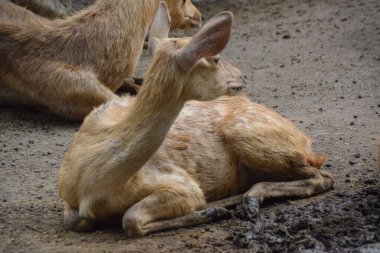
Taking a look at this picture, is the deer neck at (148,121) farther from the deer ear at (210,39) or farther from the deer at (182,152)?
the deer ear at (210,39)

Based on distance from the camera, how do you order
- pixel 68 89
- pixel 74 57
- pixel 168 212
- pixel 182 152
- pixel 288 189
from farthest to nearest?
pixel 74 57, pixel 68 89, pixel 288 189, pixel 182 152, pixel 168 212

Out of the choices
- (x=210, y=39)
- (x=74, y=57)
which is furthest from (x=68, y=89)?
(x=210, y=39)

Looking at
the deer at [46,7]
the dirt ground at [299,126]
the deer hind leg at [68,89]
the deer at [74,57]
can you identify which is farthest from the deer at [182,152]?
the deer at [46,7]

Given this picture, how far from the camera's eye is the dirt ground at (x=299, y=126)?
5.69 meters

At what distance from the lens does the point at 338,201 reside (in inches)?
249

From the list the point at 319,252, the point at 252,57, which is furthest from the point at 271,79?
the point at 319,252

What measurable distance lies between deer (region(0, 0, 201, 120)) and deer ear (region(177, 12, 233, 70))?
4.04 meters

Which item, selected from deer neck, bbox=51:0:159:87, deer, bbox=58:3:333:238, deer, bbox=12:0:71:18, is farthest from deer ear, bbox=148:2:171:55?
deer, bbox=12:0:71:18

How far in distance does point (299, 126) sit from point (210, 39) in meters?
3.55

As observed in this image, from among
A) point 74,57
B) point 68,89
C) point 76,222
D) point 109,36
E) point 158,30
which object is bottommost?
point 76,222

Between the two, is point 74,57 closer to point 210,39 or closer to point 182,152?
point 182,152

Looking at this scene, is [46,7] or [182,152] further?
[46,7]

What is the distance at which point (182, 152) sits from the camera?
6.41 m

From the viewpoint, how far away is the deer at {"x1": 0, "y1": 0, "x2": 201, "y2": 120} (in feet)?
30.7
